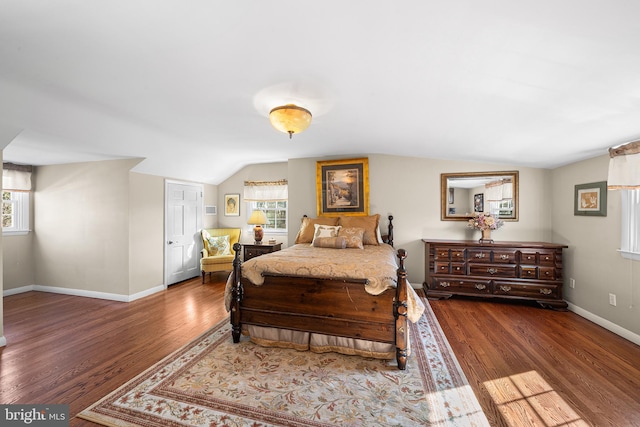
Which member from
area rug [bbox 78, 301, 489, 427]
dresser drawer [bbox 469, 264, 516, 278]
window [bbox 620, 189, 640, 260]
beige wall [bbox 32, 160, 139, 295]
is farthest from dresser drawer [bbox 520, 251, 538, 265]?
beige wall [bbox 32, 160, 139, 295]

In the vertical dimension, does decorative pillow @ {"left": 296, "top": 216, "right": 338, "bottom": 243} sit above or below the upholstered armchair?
above

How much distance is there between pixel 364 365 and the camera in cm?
215

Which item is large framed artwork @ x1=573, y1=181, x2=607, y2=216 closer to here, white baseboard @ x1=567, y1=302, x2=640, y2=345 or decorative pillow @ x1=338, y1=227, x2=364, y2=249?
white baseboard @ x1=567, y1=302, x2=640, y2=345

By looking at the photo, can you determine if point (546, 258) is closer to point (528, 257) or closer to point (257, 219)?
point (528, 257)

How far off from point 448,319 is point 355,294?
1667 mm

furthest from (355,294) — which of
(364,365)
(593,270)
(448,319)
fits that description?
(593,270)

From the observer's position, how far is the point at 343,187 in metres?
4.43

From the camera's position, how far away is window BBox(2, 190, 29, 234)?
4.15 metres

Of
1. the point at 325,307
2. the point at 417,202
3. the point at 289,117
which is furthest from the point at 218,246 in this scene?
the point at 417,202

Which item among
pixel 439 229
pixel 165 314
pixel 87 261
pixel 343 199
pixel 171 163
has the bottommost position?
pixel 165 314

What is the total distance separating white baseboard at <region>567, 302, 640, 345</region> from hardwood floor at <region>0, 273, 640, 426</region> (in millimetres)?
77

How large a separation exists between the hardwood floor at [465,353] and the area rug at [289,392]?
171 millimetres

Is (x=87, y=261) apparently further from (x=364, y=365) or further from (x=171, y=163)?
(x=364, y=365)

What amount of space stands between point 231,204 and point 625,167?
19.8 ft
